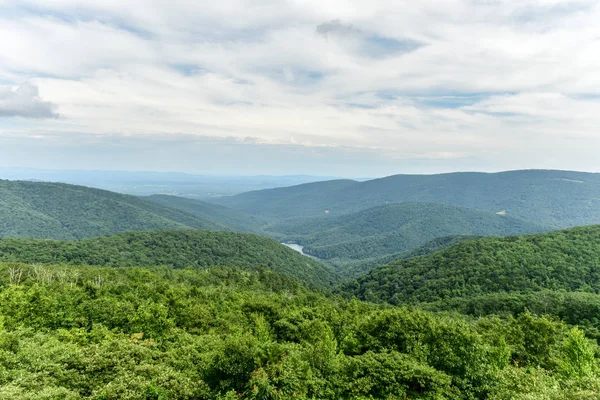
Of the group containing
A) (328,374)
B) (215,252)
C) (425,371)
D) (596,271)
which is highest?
(425,371)

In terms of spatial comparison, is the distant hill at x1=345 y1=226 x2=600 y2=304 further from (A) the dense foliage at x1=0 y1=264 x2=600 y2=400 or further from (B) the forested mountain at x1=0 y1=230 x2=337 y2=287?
(A) the dense foliage at x1=0 y1=264 x2=600 y2=400

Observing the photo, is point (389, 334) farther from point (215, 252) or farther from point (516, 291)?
point (215, 252)

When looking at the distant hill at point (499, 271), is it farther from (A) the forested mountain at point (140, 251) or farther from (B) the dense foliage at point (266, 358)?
(B) the dense foliage at point (266, 358)

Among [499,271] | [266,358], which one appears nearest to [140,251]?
[266,358]

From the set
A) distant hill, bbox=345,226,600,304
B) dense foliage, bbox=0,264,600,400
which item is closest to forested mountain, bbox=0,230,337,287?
distant hill, bbox=345,226,600,304

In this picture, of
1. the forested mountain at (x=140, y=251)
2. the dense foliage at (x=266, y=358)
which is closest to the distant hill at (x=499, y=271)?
the forested mountain at (x=140, y=251)

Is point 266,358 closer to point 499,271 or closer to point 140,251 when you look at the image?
point 499,271

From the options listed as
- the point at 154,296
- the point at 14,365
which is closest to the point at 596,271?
the point at 154,296
